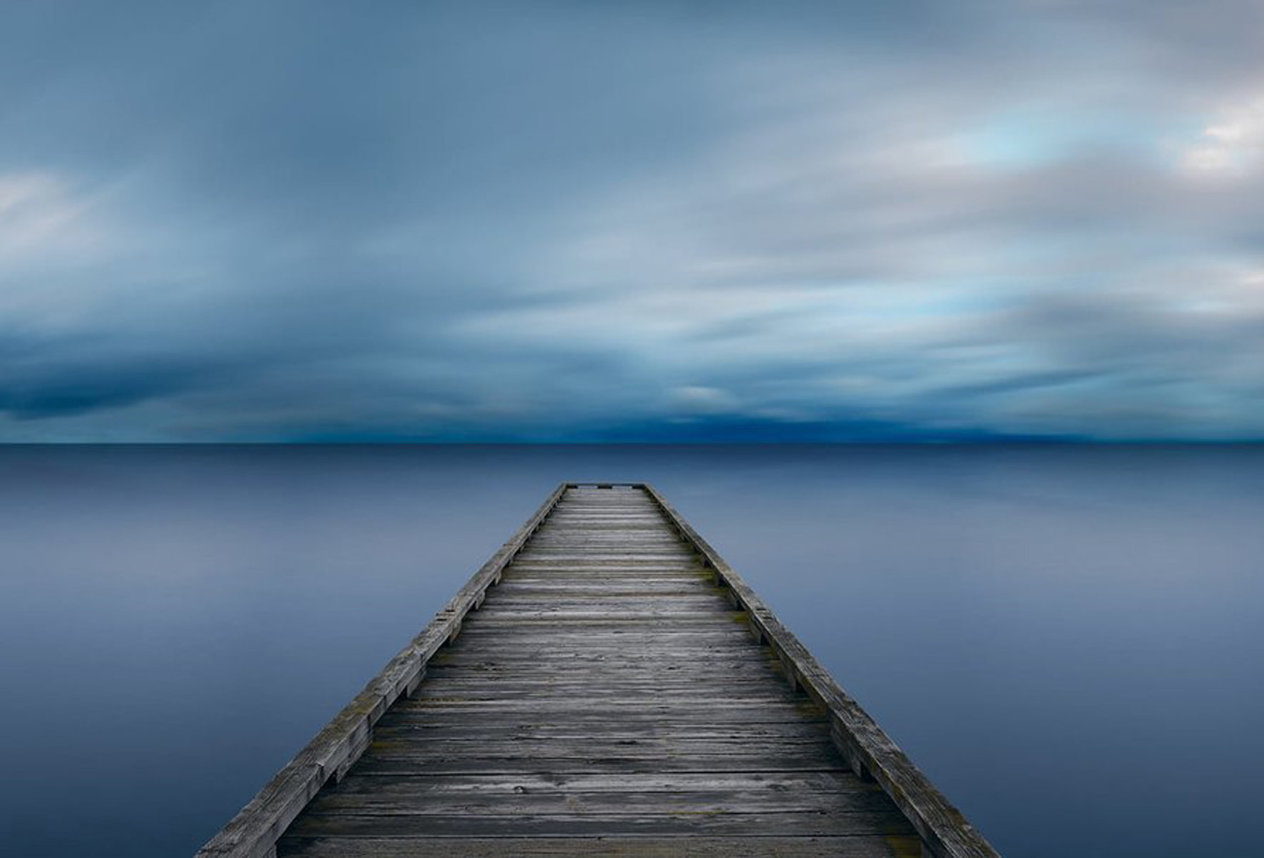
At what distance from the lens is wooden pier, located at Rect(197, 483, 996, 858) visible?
117 inches

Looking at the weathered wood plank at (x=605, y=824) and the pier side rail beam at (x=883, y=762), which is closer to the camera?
the pier side rail beam at (x=883, y=762)

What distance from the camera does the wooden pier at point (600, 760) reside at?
2.98 meters

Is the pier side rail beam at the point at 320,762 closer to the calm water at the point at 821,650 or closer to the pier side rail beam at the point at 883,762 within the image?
the pier side rail beam at the point at 883,762

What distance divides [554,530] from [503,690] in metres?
7.11

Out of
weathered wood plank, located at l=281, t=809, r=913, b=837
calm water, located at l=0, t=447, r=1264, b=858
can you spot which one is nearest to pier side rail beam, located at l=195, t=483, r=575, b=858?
weathered wood plank, located at l=281, t=809, r=913, b=837

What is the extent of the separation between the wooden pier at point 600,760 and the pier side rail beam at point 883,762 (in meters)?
0.01

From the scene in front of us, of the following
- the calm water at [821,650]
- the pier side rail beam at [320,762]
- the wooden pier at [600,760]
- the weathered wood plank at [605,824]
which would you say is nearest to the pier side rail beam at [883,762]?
the wooden pier at [600,760]

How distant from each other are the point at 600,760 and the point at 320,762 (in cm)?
130

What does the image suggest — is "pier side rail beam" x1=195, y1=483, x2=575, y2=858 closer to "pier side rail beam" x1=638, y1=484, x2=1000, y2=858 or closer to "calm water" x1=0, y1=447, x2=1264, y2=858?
"pier side rail beam" x1=638, y1=484, x2=1000, y2=858

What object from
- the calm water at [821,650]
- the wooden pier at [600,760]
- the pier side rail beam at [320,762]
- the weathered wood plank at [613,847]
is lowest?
the calm water at [821,650]

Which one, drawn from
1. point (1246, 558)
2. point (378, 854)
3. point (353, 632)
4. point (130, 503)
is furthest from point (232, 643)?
point (130, 503)

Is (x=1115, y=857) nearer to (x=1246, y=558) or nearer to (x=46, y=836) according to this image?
(x=46, y=836)

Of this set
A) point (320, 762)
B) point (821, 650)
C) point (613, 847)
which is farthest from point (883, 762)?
point (821, 650)

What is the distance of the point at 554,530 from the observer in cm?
1179
